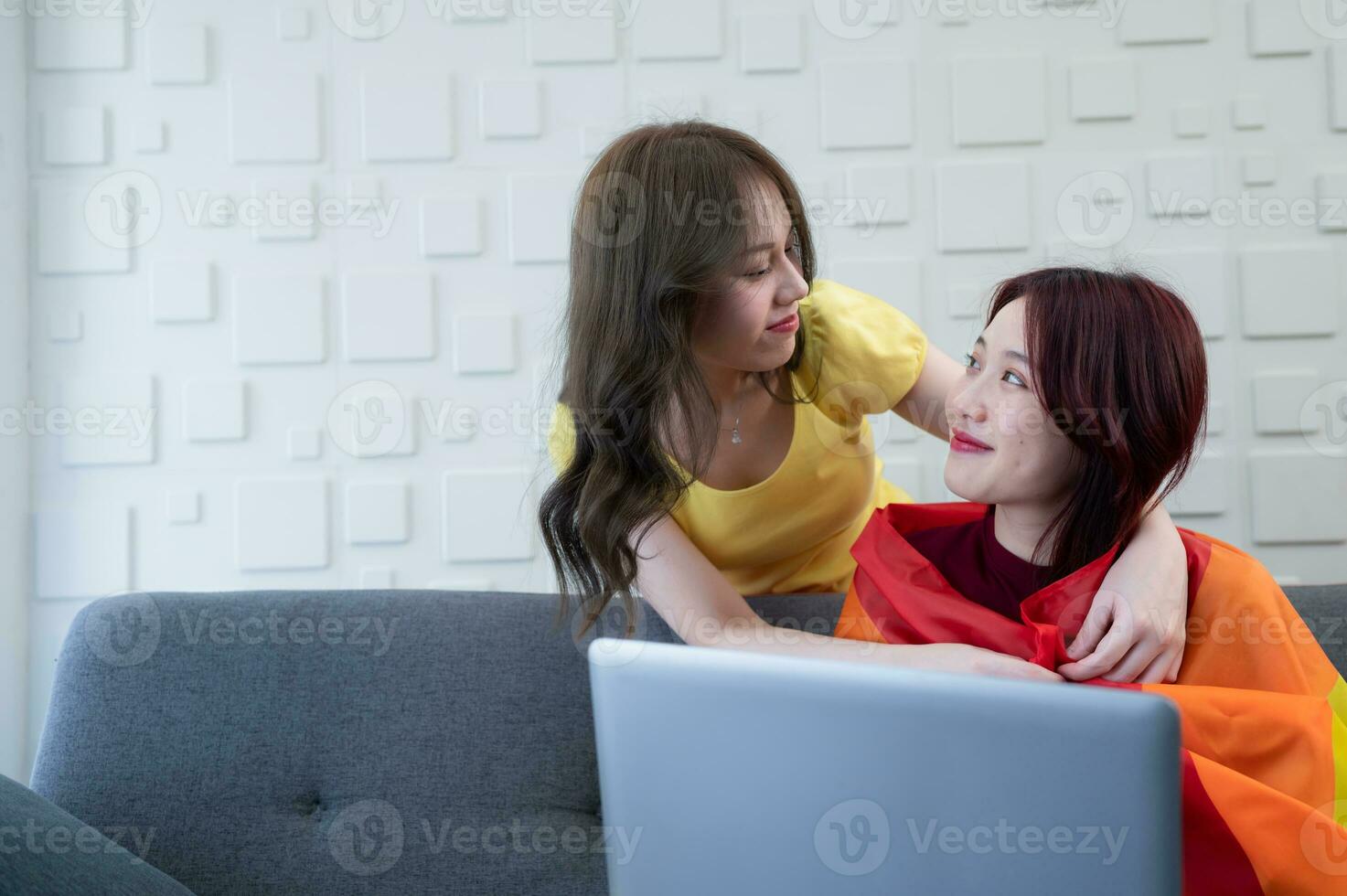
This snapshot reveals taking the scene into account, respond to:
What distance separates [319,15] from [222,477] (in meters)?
1.22

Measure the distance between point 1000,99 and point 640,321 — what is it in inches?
63.9

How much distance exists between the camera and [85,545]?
2.79 m

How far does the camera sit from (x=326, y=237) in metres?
2.74

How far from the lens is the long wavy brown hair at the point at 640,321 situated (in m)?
1.45

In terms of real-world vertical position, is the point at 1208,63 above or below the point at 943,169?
above

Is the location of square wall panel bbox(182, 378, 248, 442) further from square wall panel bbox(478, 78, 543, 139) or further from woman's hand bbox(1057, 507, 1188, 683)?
woman's hand bbox(1057, 507, 1188, 683)

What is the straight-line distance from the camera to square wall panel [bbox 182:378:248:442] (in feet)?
9.07

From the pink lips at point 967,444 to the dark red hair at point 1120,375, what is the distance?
0.29 ft

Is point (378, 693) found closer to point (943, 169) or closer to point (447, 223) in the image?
point (447, 223)

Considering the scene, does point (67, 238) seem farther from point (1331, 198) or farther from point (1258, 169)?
point (1331, 198)

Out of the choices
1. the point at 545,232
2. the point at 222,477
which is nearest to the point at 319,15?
the point at 545,232

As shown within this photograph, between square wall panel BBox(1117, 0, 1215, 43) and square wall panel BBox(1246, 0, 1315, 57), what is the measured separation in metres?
0.11

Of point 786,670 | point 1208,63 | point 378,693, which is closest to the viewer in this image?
point 786,670

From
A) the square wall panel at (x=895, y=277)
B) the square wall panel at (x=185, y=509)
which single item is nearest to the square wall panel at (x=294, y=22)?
the square wall panel at (x=185, y=509)
